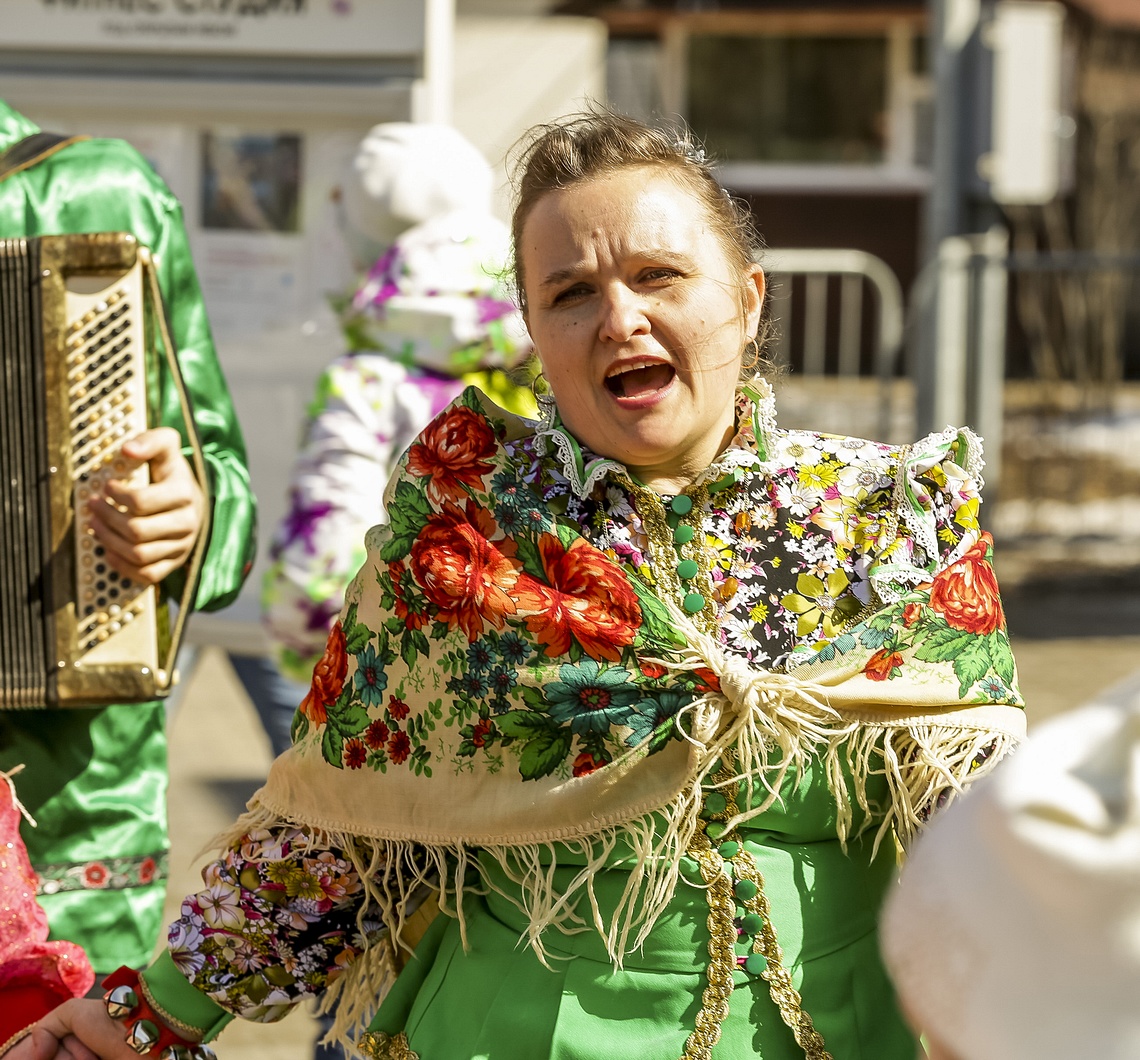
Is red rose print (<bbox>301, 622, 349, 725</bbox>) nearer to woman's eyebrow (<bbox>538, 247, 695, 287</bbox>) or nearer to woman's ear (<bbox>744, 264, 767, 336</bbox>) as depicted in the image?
woman's eyebrow (<bbox>538, 247, 695, 287</bbox>)

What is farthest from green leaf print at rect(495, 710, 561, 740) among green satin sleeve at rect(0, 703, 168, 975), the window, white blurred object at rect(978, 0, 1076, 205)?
the window

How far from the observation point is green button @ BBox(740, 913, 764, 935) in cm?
187

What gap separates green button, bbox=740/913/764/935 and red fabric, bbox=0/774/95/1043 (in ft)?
3.07

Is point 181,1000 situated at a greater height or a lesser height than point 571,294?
lesser

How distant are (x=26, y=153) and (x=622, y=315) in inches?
46.3

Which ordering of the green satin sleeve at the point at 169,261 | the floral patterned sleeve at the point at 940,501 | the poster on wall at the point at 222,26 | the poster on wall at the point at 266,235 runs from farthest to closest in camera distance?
1. the poster on wall at the point at 266,235
2. the poster on wall at the point at 222,26
3. the green satin sleeve at the point at 169,261
4. the floral patterned sleeve at the point at 940,501

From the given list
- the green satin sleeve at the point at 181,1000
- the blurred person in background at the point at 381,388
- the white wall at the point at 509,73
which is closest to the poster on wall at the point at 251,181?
the blurred person in background at the point at 381,388

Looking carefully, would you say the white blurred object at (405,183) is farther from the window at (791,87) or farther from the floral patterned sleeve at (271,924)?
the window at (791,87)

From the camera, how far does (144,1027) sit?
2.04 metres

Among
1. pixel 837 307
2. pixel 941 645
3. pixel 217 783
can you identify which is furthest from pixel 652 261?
pixel 837 307

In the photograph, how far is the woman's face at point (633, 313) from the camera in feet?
6.39

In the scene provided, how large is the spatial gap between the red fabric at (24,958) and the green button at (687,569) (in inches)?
38.9

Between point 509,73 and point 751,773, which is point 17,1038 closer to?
point 751,773

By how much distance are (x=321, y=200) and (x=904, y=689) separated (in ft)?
12.7
